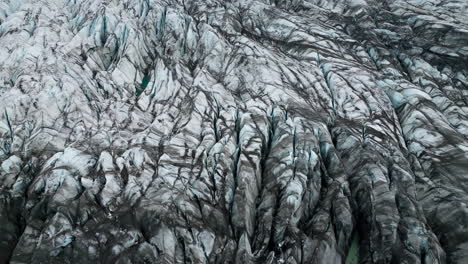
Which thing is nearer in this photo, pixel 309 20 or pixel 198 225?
pixel 198 225

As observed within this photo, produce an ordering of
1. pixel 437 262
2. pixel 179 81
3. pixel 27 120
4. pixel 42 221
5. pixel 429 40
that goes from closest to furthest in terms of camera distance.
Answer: pixel 437 262 → pixel 42 221 → pixel 27 120 → pixel 179 81 → pixel 429 40

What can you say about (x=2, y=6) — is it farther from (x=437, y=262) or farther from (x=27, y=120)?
(x=437, y=262)

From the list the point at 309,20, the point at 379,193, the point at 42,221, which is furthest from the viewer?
the point at 309,20

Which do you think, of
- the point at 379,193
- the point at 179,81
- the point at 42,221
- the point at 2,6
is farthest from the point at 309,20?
the point at 2,6

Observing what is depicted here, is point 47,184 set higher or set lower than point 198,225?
lower

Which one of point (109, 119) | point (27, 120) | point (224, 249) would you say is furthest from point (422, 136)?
point (27, 120)

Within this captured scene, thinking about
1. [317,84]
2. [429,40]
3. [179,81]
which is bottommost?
[179,81]
